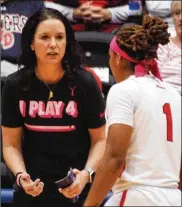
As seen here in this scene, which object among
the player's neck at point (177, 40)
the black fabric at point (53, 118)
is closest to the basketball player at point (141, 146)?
the black fabric at point (53, 118)

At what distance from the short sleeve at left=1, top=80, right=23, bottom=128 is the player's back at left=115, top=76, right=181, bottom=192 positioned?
53cm

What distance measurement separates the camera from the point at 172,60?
393 centimetres

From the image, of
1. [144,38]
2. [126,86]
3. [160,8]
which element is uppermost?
[144,38]

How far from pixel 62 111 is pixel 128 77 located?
1.12ft

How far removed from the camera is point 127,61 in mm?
2531

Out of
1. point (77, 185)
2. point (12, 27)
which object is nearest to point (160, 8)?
point (12, 27)

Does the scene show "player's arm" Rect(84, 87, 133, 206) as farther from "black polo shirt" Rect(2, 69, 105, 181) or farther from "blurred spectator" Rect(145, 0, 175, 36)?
"blurred spectator" Rect(145, 0, 175, 36)

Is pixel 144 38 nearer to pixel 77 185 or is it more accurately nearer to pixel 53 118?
pixel 53 118

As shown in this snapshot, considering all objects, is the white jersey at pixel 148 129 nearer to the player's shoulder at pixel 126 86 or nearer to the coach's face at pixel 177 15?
the player's shoulder at pixel 126 86

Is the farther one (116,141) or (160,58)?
(160,58)

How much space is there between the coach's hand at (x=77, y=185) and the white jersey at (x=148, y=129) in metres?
0.19

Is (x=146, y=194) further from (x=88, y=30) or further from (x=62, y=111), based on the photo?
(x=88, y=30)

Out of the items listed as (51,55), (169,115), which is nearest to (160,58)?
(51,55)

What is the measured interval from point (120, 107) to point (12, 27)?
1862 mm
